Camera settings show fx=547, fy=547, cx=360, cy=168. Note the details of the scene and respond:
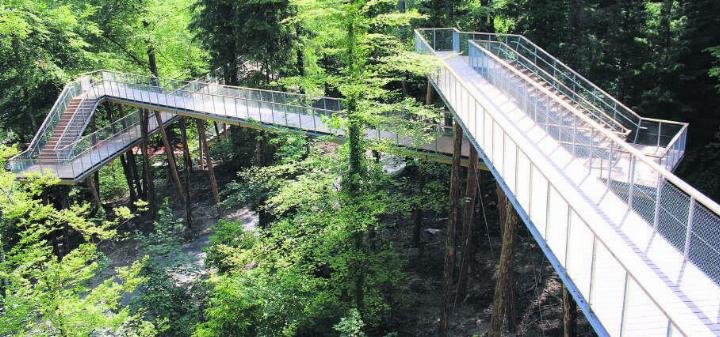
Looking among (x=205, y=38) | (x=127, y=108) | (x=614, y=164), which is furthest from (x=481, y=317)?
(x=127, y=108)

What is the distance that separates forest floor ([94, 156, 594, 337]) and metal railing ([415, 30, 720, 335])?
6080mm

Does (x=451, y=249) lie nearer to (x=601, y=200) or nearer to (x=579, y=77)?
(x=579, y=77)

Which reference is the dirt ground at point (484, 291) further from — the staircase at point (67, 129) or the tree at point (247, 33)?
the staircase at point (67, 129)

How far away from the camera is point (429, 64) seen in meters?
15.7

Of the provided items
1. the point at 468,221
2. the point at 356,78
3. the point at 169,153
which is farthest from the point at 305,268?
the point at 169,153

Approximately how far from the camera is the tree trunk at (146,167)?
2687 centimetres

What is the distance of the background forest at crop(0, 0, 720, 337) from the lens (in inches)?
573

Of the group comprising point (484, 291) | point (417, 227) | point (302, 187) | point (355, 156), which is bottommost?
point (484, 291)

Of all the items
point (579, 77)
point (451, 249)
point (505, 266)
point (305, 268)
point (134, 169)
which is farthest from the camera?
point (134, 169)

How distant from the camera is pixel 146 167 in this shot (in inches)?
1110

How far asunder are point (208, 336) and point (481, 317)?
9271 millimetres

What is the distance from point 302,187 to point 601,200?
8.77 m

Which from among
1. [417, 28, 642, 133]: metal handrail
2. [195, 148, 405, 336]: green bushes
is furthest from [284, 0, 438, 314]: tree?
[417, 28, 642, 133]: metal handrail

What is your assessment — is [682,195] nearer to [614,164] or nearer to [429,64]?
[614,164]
